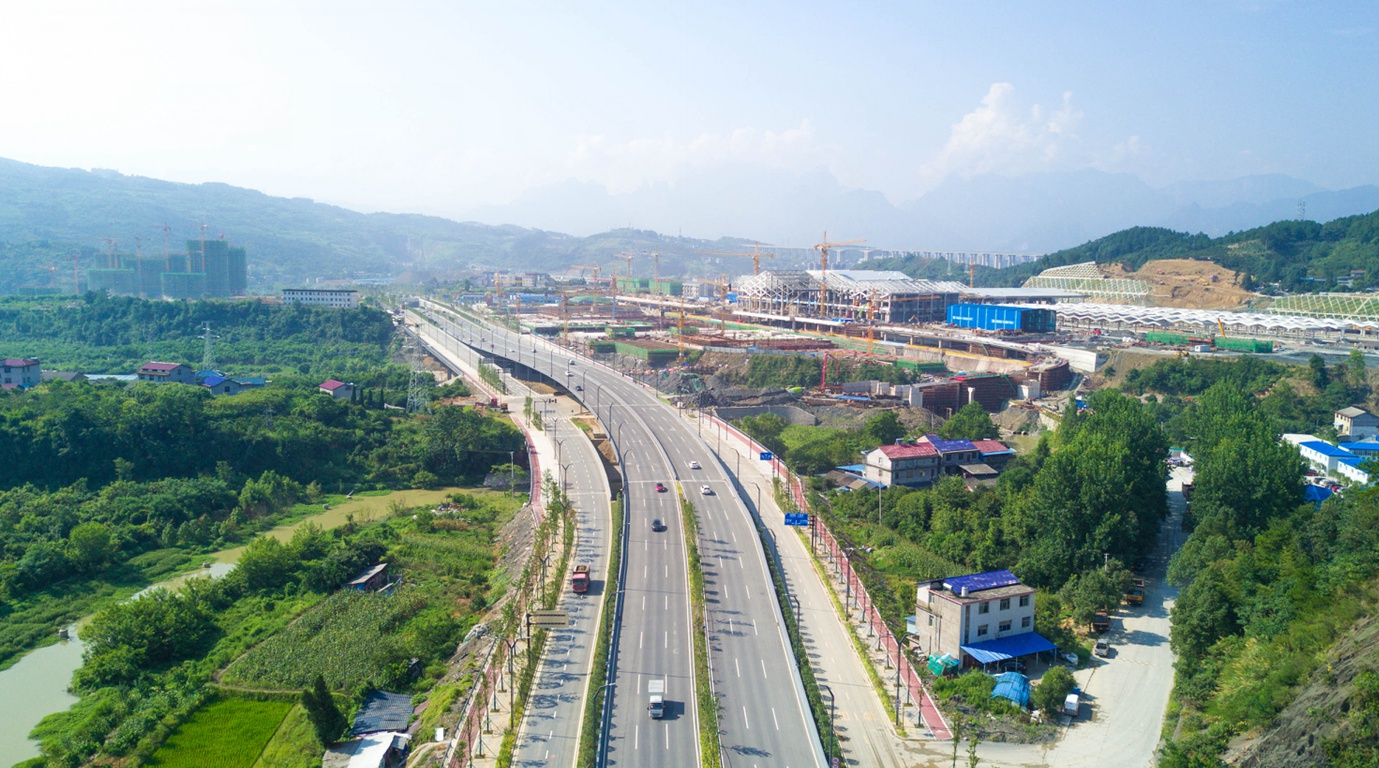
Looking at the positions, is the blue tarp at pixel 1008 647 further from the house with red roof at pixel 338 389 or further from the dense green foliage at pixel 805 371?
the house with red roof at pixel 338 389

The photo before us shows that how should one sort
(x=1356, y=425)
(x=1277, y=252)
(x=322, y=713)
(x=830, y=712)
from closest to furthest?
1. (x=322, y=713)
2. (x=830, y=712)
3. (x=1356, y=425)
4. (x=1277, y=252)

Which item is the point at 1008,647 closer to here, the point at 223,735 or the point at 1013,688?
the point at 1013,688

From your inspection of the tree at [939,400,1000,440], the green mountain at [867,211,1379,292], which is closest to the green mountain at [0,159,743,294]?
the green mountain at [867,211,1379,292]

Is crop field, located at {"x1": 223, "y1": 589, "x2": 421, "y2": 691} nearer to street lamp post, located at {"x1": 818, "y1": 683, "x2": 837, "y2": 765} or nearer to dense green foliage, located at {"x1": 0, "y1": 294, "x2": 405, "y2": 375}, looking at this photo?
street lamp post, located at {"x1": 818, "y1": 683, "x2": 837, "y2": 765}

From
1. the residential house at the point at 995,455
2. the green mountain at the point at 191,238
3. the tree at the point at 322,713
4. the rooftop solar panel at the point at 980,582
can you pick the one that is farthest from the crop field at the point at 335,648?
the green mountain at the point at 191,238

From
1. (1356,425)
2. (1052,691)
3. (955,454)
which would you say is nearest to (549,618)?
(1052,691)

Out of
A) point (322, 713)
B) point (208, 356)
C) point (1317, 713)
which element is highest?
point (208, 356)
